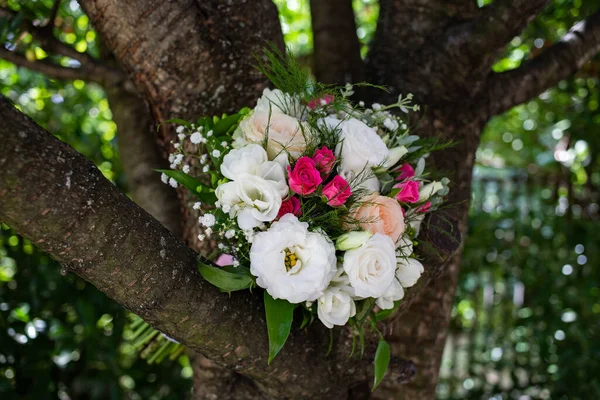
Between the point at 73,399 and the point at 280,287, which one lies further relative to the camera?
the point at 73,399

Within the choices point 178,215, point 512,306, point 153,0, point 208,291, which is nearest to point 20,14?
point 153,0

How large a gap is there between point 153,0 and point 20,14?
54 cm

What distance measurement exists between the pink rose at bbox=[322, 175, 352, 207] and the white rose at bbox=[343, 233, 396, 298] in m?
0.09

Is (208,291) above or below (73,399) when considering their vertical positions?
above

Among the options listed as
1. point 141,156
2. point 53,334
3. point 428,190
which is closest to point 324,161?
point 428,190

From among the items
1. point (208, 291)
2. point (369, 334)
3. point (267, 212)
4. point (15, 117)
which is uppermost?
point (15, 117)

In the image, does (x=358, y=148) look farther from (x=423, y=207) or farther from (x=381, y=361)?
(x=381, y=361)

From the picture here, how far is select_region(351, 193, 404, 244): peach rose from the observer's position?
120 centimetres

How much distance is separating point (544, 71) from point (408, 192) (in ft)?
3.56

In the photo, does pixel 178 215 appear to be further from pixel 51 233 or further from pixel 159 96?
pixel 51 233

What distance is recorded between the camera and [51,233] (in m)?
1.01

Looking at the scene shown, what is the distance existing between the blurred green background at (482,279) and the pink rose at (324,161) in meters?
1.15

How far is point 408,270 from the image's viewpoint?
1.30 metres

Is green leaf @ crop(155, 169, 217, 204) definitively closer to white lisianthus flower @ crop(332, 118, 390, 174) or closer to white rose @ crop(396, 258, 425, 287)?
white lisianthus flower @ crop(332, 118, 390, 174)
